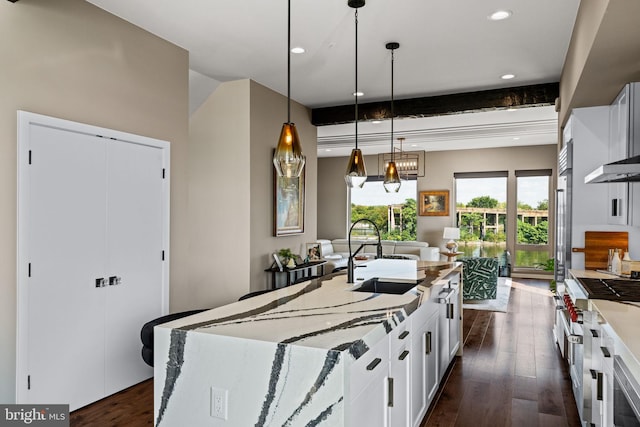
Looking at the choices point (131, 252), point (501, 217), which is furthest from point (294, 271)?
point (501, 217)

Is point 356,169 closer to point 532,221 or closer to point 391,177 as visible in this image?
point 391,177

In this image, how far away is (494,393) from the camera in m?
3.36

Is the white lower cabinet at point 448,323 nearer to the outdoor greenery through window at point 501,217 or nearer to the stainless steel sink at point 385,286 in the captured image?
the stainless steel sink at point 385,286

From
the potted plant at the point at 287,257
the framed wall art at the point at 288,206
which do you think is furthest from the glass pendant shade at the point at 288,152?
the potted plant at the point at 287,257

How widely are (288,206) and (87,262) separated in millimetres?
2782

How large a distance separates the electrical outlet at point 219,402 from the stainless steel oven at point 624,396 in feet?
4.56

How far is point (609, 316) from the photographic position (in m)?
2.06

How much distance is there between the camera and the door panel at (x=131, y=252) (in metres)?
3.37

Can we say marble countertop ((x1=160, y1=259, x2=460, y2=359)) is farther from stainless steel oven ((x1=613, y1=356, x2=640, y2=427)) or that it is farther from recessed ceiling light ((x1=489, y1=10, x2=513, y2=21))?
recessed ceiling light ((x1=489, y1=10, x2=513, y2=21))

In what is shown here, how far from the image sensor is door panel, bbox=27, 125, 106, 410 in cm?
284

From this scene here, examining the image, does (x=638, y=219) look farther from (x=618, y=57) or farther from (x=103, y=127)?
(x=103, y=127)

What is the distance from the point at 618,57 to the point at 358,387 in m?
2.53

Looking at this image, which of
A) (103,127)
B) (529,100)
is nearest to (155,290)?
(103,127)

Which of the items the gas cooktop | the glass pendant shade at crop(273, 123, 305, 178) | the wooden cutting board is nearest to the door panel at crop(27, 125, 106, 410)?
the glass pendant shade at crop(273, 123, 305, 178)
